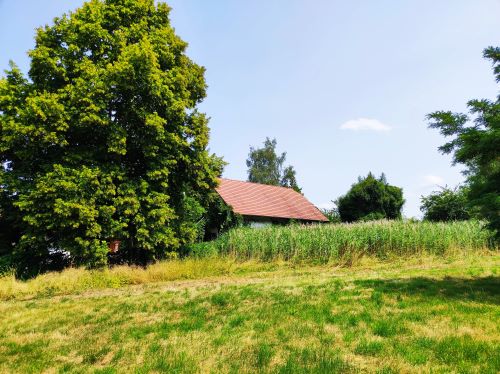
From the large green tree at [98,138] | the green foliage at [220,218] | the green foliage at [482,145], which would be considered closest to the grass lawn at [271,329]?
the green foliage at [482,145]

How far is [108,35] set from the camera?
50.7ft

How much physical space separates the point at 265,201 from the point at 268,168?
23226mm

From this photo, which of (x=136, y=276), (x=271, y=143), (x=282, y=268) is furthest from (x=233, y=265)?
(x=271, y=143)

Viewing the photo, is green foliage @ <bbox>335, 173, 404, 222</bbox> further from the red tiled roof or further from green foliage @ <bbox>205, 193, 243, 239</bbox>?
green foliage @ <bbox>205, 193, 243, 239</bbox>

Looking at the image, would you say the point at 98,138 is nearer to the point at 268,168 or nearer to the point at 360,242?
the point at 360,242

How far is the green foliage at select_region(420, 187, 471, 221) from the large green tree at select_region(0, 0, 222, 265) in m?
22.1

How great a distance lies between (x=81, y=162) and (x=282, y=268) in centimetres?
949

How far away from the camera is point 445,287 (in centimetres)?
848

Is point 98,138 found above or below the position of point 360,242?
above

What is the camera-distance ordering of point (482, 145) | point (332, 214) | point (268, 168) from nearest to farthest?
point (482, 145) < point (332, 214) < point (268, 168)

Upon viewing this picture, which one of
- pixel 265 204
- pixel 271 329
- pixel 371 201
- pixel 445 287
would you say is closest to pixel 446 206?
pixel 371 201

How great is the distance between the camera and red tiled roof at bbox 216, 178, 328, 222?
97.9 feet

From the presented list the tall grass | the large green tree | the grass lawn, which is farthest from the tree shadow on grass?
the large green tree

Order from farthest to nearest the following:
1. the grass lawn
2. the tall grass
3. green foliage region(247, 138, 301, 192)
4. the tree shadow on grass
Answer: green foliage region(247, 138, 301, 192)
the tall grass
the tree shadow on grass
the grass lawn
